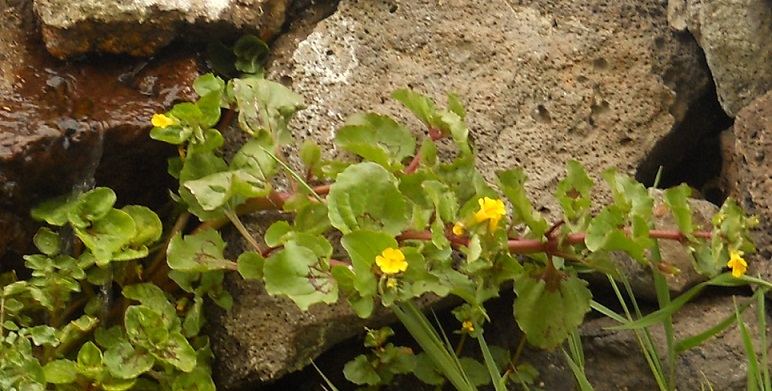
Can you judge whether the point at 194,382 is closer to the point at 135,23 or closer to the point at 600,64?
the point at 135,23

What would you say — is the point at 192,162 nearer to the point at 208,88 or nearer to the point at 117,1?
the point at 208,88

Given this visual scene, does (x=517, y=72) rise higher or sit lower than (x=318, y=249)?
higher

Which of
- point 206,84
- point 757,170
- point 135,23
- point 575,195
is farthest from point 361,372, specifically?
point 757,170

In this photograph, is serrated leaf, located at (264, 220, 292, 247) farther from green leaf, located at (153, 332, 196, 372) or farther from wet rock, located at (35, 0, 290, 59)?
wet rock, located at (35, 0, 290, 59)

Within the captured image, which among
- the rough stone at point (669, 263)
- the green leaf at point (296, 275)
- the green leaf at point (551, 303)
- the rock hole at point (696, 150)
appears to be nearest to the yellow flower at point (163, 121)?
the green leaf at point (296, 275)

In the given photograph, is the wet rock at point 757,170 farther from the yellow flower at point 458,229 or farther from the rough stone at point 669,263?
the yellow flower at point 458,229

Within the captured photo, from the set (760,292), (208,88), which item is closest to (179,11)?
(208,88)
